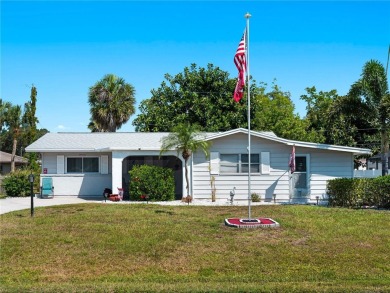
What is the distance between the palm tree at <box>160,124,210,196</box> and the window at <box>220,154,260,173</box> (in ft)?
3.70

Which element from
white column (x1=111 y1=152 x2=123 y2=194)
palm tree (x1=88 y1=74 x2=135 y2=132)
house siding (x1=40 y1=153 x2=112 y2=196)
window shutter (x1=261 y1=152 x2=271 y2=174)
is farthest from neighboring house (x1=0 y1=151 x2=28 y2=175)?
window shutter (x1=261 y1=152 x2=271 y2=174)

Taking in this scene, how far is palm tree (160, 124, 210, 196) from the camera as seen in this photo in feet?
66.4

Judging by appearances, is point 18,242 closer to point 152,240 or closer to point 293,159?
point 152,240

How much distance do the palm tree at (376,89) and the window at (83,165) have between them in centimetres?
1335

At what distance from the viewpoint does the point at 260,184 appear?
2148 cm

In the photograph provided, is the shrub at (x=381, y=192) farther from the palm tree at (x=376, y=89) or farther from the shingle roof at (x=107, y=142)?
the shingle roof at (x=107, y=142)

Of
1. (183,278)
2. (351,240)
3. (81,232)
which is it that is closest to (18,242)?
(81,232)

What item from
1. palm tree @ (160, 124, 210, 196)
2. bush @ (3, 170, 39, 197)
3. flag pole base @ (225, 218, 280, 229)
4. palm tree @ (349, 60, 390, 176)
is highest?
palm tree @ (349, 60, 390, 176)

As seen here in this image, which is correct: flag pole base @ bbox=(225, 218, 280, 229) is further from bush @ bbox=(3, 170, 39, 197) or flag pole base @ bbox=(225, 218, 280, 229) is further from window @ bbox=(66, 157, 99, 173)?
bush @ bbox=(3, 170, 39, 197)

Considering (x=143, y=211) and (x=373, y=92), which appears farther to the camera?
(x=373, y=92)

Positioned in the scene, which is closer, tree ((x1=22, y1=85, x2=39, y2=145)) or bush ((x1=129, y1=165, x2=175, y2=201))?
bush ((x1=129, y1=165, x2=175, y2=201))

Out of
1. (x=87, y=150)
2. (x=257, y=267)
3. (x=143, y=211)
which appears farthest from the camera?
(x=87, y=150)

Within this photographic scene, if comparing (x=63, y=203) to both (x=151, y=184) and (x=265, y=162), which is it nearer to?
(x=151, y=184)

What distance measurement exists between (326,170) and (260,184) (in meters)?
3.13
